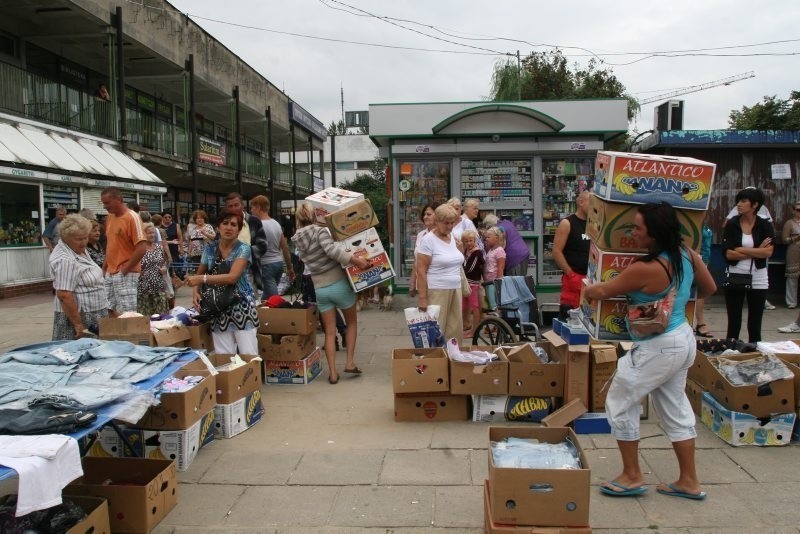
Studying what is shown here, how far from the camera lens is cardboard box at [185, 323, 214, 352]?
6066 mm

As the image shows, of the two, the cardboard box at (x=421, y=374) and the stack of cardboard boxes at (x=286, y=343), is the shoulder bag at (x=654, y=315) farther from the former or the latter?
the stack of cardboard boxes at (x=286, y=343)

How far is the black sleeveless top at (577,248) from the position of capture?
6.49 m

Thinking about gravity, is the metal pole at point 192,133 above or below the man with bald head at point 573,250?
above

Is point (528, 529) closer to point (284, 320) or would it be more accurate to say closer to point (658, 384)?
point (658, 384)

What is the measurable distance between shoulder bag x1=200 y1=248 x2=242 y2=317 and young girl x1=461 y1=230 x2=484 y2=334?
272cm

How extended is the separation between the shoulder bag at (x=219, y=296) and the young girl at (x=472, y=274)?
2721 millimetres

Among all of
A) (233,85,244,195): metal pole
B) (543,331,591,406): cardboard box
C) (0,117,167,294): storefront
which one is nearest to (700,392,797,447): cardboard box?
(543,331,591,406): cardboard box

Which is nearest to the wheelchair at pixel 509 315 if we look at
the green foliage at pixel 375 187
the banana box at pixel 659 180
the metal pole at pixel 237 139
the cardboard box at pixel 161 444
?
the banana box at pixel 659 180

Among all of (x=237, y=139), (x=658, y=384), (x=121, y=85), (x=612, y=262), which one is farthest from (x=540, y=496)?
(x=237, y=139)

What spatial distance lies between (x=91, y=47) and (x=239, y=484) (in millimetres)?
18834

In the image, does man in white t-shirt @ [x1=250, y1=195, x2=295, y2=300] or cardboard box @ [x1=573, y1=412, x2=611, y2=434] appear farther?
man in white t-shirt @ [x1=250, y1=195, x2=295, y2=300]

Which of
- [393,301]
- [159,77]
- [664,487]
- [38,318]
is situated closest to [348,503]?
[664,487]

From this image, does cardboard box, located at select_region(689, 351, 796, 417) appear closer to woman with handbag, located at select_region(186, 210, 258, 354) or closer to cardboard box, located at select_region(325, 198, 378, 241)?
cardboard box, located at select_region(325, 198, 378, 241)

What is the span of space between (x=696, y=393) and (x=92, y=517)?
4.42 metres
